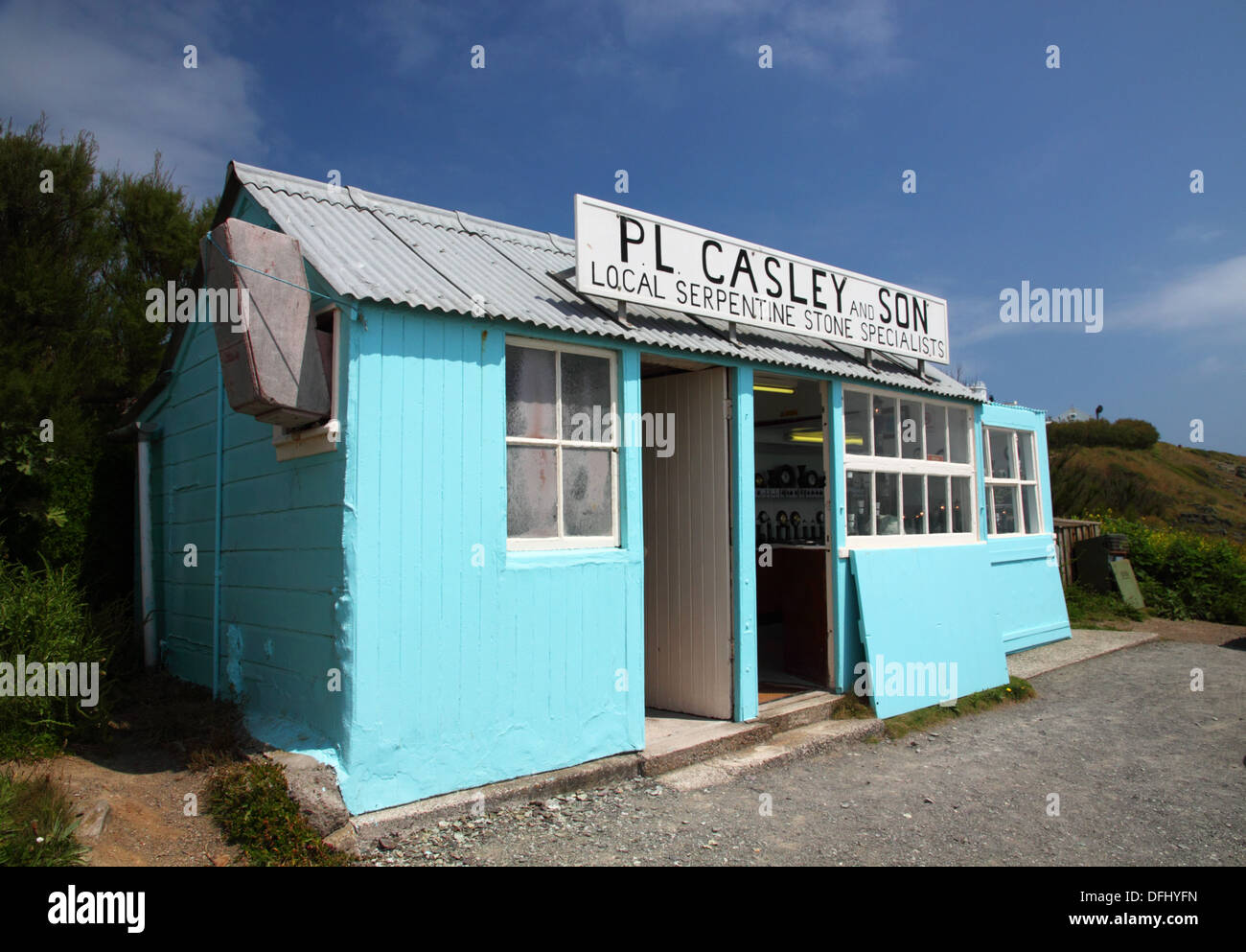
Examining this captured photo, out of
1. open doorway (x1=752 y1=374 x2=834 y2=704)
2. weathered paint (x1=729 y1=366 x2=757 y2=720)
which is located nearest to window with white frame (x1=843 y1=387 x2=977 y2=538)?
open doorway (x1=752 y1=374 x2=834 y2=704)

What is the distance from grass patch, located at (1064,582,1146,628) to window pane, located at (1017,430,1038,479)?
9.29 feet

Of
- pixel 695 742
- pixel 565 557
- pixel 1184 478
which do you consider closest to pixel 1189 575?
pixel 695 742

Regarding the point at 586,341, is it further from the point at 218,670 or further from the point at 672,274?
the point at 218,670

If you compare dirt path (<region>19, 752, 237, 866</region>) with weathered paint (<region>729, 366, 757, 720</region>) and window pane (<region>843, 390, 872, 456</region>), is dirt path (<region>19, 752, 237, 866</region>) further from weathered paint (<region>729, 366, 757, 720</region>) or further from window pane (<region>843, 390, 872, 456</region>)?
window pane (<region>843, 390, 872, 456</region>)

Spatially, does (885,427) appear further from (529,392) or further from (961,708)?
(529,392)

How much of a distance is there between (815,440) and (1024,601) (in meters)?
3.38

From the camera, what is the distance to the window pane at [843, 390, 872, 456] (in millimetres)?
7784

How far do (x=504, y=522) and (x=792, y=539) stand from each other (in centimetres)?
692

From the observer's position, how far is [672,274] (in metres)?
6.43

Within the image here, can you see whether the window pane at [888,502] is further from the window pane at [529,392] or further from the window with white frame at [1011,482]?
the window pane at [529,392]

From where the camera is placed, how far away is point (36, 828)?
12.6 ft
